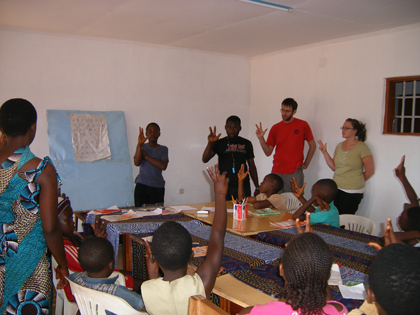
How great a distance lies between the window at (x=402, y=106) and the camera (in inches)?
185

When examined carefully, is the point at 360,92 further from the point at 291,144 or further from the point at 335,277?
the point at 335,277

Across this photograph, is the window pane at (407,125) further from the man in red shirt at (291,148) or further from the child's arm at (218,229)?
the child's arm at (218,229)

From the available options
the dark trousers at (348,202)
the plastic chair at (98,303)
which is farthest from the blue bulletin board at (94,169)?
the plastic chair at (98,303)

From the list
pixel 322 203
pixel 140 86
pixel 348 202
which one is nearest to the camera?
pixel 322 203

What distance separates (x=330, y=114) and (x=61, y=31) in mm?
4092

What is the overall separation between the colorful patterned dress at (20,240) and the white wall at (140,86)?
3696 millimetres

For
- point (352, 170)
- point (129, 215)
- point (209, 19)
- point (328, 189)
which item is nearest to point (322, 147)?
point (352, 170)

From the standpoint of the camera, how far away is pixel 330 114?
18.2 feet

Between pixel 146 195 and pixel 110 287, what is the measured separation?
9.91ft

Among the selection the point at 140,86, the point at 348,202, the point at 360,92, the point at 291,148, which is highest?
the point at 140,86

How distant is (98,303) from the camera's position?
168 centimetres

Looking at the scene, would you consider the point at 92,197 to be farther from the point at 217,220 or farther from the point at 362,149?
the point at 217,220

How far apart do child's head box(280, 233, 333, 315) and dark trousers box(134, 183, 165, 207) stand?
3544mm

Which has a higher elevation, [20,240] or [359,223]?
[20,240]
